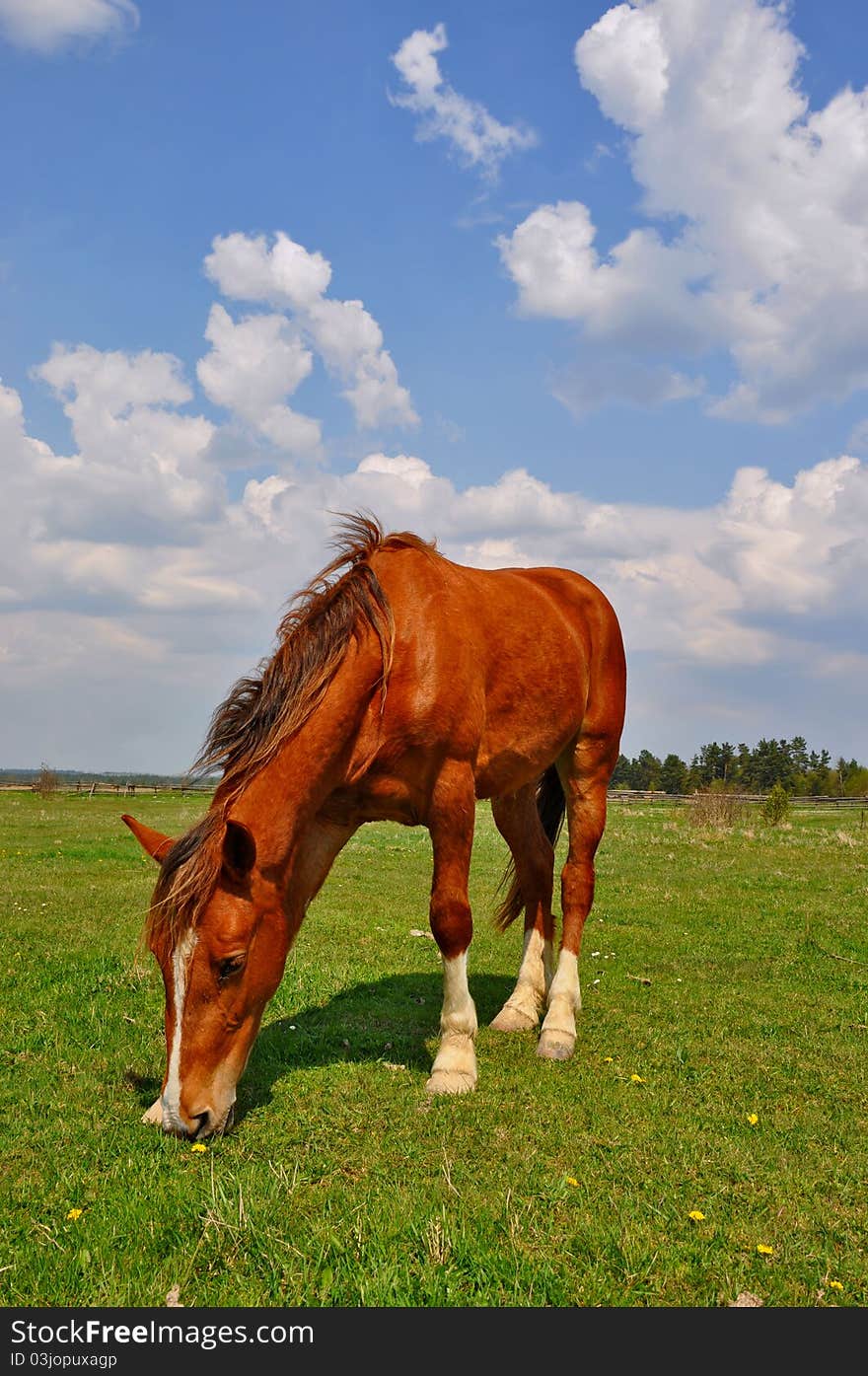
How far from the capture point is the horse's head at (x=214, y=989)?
4020 millimetres

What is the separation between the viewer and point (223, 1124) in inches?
161

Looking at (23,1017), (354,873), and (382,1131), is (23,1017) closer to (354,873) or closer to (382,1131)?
(382,1131)

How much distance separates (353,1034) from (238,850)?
A: 2.33 meters

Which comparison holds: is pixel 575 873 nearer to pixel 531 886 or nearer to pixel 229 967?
pixel 531 886

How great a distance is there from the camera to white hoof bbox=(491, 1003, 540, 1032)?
6199 millimetres

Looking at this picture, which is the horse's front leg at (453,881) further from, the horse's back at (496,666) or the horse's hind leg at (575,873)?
the horse's hind leg at (575,873)

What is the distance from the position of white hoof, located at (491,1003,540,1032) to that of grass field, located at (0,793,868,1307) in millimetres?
252

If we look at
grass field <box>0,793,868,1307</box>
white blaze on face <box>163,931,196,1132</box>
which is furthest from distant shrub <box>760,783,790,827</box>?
white blaze on face <box>163,931,196,1132</box>

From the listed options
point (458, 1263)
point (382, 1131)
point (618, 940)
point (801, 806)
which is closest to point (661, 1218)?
point (458, 1263)

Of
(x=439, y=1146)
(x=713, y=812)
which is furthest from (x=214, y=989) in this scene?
(x=713, y=812)

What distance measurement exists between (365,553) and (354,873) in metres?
11.5

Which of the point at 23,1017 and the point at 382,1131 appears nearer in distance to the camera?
the point at 382,1131

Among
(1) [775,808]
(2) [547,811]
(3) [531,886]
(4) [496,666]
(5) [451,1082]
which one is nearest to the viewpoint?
(5) [451,1082]

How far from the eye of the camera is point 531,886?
273 inches
